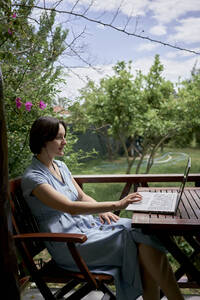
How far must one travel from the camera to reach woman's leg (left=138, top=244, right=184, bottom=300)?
5.32 ft

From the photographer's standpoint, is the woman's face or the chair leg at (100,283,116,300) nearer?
the chair leg at (100,283,116,300)

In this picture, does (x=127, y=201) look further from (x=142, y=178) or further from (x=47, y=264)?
(x=142, y=178)

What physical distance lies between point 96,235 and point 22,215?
1.67ft

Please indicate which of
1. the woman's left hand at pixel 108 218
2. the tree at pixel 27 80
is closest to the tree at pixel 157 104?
the tree at pixel 27 80

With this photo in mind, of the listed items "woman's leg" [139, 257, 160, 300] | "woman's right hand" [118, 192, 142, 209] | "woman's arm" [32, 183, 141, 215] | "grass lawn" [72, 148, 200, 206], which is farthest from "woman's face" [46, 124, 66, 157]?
"grass lawn" [72, 148, 200, 206]

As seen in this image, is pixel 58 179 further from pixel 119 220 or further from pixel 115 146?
pixel 115 146

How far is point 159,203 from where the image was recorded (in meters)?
1.82

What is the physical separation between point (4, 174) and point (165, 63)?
756cm

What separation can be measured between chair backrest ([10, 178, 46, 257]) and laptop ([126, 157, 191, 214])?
69cm

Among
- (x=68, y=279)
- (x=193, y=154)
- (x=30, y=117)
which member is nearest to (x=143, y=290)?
(x=68, y=279)

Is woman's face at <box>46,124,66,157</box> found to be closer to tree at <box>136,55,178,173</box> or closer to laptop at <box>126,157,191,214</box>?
laptop at <box>126,157,191,214</box>

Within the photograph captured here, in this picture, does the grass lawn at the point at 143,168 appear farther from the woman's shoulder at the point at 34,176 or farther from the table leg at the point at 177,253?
the table leg at the point at 177,253

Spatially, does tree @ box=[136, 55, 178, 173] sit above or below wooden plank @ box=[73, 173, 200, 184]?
above

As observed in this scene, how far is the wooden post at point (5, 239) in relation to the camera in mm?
1218
